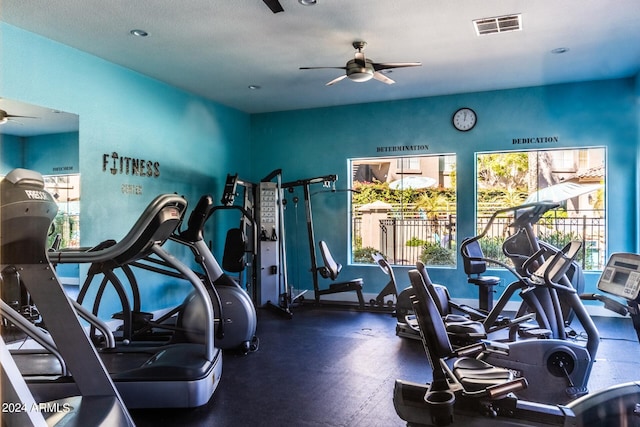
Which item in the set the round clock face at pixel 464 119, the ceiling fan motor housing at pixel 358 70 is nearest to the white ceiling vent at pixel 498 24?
the ceiling fan motor housing at pixel 358 70

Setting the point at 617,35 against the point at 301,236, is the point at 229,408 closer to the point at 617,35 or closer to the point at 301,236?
the point at 301,236

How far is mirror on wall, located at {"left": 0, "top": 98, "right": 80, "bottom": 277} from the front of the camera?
3717 mm

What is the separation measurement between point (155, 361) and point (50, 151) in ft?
7.79

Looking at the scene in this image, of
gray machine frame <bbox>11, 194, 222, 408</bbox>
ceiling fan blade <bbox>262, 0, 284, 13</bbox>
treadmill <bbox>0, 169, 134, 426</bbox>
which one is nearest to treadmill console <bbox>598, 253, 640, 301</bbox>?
gray machine frame <bbox>11, 194, 222, 408</bbox>

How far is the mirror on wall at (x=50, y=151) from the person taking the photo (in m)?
3.72

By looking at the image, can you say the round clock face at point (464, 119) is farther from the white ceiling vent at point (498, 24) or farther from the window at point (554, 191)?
the white ceiling vent at point (498, 24)

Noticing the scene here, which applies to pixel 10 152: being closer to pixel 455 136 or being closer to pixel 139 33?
pixel 139 33

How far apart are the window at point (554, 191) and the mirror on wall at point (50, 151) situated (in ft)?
16.2

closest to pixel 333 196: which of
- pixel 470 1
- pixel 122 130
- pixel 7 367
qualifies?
pixel 122 130

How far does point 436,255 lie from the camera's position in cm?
630

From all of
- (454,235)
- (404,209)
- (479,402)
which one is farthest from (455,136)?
(479,402)

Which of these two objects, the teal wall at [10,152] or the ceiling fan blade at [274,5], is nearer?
the ceiling fan blade at [274,5]

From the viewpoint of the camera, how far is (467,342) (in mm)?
3920

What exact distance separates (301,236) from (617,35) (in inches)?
182
